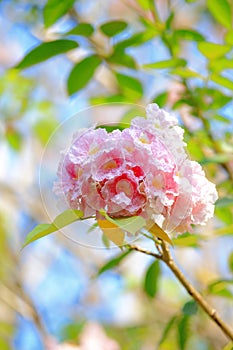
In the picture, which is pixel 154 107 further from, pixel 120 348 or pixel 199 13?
pixel 199 13

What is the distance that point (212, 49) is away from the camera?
0.77 meters

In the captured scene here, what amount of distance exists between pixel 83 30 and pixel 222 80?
208mm

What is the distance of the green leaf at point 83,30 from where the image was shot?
2.82 ft

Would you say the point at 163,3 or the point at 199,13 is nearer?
the point at 163,3

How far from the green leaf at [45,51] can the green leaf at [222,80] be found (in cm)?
20

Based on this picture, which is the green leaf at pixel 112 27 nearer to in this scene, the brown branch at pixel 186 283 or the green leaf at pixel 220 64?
the green leaf at pixel 220 64

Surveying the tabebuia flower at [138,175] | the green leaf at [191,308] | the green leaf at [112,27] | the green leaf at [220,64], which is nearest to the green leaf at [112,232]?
the tabebuia flower at [138,175]

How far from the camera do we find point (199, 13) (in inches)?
103

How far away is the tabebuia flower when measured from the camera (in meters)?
0.50

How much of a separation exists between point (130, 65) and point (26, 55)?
164 mm

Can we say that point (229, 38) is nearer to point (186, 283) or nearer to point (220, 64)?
point (220, 64)

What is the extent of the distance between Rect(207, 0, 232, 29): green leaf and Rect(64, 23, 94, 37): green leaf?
A: 0.53ft

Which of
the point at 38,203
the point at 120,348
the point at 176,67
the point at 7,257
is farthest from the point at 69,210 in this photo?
the point at 38,203

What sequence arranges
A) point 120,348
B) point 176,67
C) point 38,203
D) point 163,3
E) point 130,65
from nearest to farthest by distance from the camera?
1. point 176,67
2. point 130,65
3. point 120,348
4. point 38,203
5. point 163,3
